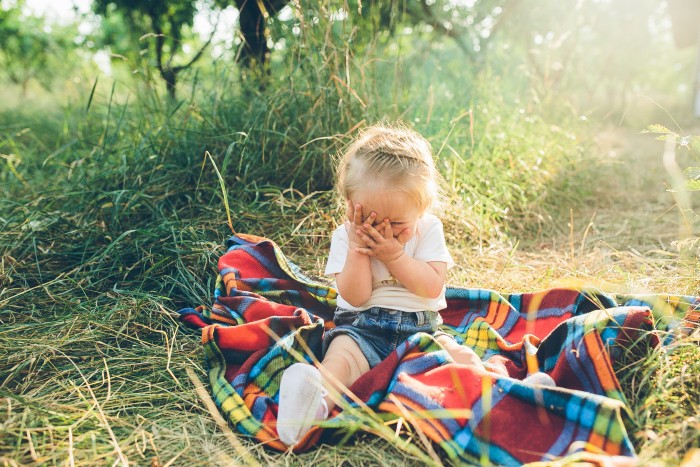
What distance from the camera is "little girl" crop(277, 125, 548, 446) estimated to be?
65.5 inches

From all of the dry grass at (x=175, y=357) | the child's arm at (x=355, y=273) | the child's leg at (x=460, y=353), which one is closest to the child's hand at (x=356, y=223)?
the child's arm at (x=355, y=273)

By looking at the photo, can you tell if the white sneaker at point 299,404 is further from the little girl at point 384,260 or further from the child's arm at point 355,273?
the child's arm at point 355,273

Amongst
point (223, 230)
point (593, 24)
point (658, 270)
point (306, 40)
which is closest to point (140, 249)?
point (223, 230)

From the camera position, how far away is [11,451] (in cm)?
130

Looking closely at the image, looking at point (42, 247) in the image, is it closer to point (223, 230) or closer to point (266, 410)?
point (223, 230)

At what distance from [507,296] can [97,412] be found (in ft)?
5.05

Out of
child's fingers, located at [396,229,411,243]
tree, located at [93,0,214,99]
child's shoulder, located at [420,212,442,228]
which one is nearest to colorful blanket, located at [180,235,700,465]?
child's fingers, located at [396,229,411,243]

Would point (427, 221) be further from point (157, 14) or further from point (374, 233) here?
point (157, 14)

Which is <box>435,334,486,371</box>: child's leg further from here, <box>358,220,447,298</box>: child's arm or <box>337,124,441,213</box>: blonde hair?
<box>337,124,441,213</box>: blonde hair

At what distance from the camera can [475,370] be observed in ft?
4.93

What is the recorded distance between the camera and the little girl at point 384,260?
1663 mm

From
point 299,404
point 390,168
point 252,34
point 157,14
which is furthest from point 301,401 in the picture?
point 157,14

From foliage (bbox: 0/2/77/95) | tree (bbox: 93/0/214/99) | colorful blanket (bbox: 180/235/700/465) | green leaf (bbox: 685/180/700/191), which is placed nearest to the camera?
colorful blanket (bbox: 180/235/700/465)

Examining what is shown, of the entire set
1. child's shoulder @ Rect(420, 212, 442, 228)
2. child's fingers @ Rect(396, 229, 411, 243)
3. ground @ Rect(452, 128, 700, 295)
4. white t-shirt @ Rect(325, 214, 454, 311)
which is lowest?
ground @ Rect(452, 128, 700, 295)
